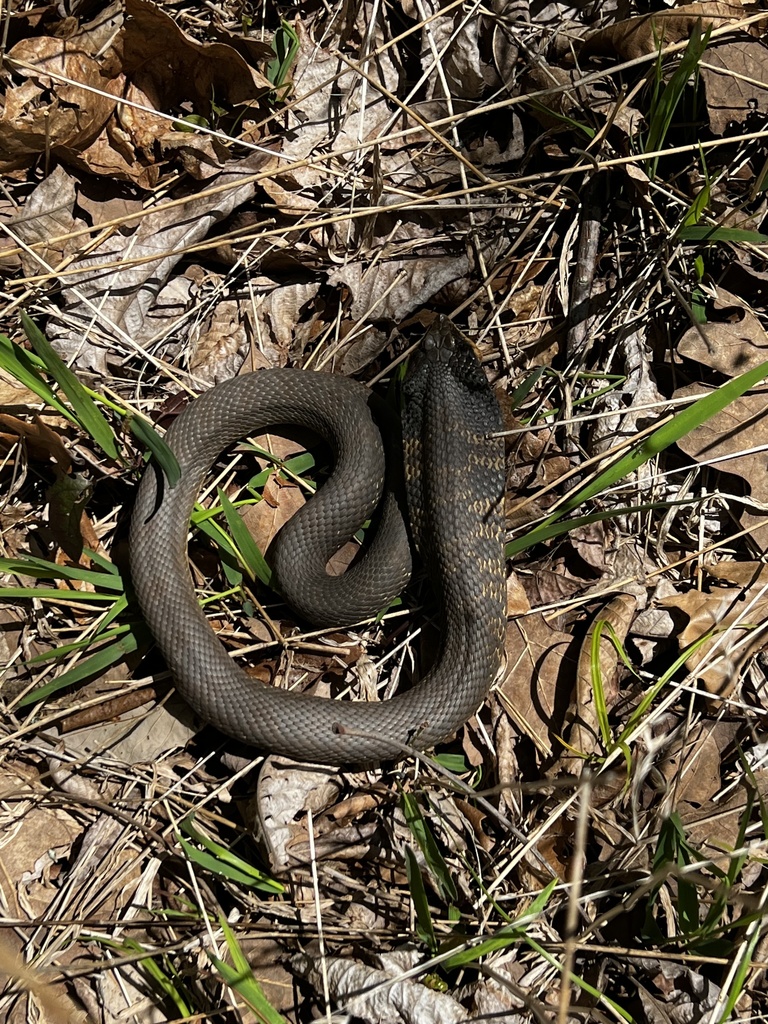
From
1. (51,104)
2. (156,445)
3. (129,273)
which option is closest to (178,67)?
(51,104)

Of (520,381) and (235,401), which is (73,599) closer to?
(235,401)

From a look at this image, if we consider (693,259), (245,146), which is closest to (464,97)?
(245,146)

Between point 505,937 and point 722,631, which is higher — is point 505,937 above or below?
below

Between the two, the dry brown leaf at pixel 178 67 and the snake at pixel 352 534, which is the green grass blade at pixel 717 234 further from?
the dry brown leaf at pixel 178 67

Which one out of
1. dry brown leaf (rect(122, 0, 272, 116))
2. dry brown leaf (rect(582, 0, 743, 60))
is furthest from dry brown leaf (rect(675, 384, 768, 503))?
dry brown leaf (rect(122, 0, 272, 116))

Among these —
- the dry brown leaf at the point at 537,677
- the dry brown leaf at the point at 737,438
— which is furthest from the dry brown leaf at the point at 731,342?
the dry brown leaf at the point at 537,677

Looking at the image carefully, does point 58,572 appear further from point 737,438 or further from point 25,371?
point 737,438
